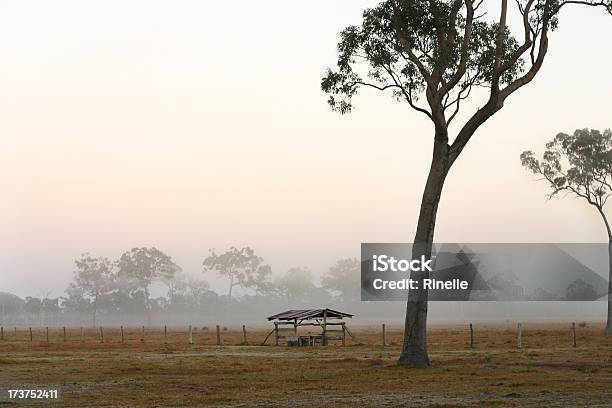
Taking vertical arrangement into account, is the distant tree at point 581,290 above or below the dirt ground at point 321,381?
above

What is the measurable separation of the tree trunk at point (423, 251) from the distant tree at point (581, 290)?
132171 millimetres

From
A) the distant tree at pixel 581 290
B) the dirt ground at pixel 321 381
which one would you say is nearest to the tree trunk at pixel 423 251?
the dirt ground at pixel 321 381

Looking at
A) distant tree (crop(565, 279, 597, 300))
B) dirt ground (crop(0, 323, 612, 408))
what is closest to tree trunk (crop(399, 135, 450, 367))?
dirt ground (crop(0, 323, 612, 408))

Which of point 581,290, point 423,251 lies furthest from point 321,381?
point 581,290

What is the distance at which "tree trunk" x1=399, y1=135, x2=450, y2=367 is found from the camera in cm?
3794

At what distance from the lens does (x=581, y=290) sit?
→ 170 m

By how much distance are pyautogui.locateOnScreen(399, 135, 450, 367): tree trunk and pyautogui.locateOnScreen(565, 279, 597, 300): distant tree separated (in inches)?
5204

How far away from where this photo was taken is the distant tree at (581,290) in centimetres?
16511

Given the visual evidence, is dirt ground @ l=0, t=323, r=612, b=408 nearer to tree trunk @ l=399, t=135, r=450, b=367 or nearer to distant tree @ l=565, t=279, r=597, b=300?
tree trunk @ l=399, t=135, r=450, b=367

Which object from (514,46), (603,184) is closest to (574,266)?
(603,184)

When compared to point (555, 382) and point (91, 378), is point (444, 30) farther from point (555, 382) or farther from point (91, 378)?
point (91, 378)

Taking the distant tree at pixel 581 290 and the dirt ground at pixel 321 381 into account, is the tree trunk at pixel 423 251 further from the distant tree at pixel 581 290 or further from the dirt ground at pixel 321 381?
the distant tree at pixel 581 290

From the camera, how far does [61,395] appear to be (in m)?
27.0

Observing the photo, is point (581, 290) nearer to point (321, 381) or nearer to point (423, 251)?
point (423, 251)
